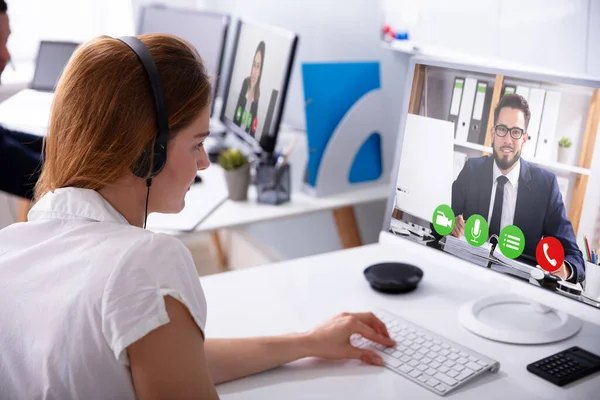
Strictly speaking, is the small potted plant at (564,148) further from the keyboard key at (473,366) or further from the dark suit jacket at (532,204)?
the keyboard key at (473,366)

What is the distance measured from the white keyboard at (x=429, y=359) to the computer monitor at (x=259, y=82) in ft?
2.61

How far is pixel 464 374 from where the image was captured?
1113mm

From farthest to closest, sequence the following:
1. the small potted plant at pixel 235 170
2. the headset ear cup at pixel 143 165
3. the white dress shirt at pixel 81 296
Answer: the small potted plant at pixel 235 170, the headset ear cup at pixel 143 165, the white dress shirt at pixel 81 296

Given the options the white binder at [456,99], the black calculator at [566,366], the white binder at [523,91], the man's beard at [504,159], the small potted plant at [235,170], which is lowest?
the black calculator at [566,366]

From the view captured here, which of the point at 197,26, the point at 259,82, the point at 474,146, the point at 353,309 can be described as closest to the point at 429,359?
the point at 353,309

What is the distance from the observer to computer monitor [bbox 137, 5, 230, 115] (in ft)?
8.30

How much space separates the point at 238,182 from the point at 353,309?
29.5 inches

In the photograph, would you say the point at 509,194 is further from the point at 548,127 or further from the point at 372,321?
the point at 372,321

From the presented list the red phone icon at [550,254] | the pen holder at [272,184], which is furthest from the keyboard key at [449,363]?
the pen holder at [272,184]

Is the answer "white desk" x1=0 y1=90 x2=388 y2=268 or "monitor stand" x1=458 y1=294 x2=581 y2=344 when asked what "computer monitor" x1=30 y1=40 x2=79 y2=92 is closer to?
"white desk" x1=0 y1=90 x2=388 y2=268

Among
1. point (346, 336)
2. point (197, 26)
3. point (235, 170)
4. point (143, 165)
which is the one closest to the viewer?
point (143, 165)

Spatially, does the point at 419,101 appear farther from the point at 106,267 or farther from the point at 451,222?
the point at 106,267

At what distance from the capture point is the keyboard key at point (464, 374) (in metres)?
1.10

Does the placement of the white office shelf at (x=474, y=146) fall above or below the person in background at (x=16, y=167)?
above
